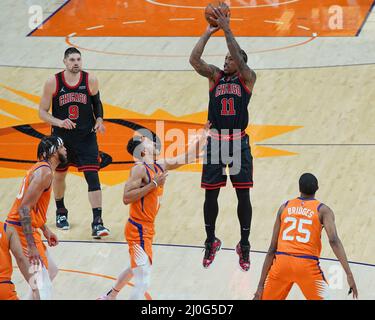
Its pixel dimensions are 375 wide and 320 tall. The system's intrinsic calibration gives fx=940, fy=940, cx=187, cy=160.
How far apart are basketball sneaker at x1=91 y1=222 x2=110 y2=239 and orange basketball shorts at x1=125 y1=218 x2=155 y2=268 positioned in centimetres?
239

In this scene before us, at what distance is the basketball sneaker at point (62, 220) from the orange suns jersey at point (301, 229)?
4.35m

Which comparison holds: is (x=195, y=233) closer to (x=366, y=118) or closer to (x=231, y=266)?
(x=231, y=266)

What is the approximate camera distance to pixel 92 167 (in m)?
12.5

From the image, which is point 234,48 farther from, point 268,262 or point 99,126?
point 99,126

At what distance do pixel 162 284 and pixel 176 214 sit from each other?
2.22m

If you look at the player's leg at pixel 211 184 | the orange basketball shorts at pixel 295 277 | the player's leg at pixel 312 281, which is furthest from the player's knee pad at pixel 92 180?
the player's leg at pixel 312 281

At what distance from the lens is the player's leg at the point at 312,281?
8.81 meters

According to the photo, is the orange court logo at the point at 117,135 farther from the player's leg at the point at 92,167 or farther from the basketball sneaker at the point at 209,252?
the basketball sneaker at the point at 209,252

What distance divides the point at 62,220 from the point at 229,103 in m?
3.41

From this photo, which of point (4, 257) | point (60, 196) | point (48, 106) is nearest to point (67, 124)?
point (48, 106)

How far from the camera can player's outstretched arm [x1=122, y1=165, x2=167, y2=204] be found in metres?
9.73

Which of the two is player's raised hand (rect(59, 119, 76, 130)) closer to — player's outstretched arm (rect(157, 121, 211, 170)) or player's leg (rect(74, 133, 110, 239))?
player's leg (rect(74, 133, 110, 239))

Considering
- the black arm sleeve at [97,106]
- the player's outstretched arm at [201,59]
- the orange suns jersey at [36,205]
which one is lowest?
the orange suns jersey at [36,205]
